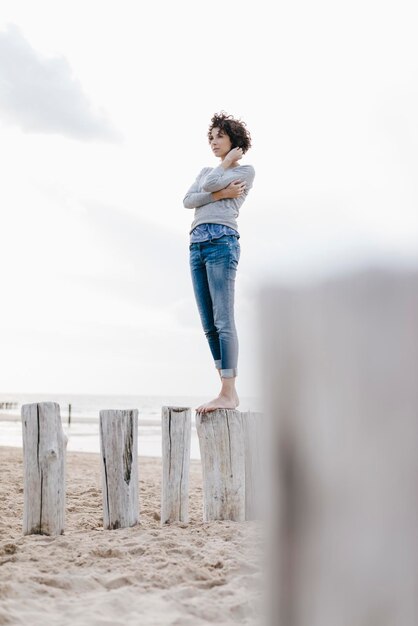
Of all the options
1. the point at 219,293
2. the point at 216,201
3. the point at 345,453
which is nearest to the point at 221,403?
the point at 219,293

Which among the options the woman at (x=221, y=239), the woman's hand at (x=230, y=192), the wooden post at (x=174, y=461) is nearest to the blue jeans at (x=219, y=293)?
the woman at (x=221, y=239)

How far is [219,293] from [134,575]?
7.07 ft

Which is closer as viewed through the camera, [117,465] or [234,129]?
[117,465]

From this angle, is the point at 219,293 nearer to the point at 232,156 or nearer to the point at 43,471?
the point at 232,156

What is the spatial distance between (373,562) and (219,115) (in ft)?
13.4

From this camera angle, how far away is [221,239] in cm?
483

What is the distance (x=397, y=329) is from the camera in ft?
5.54

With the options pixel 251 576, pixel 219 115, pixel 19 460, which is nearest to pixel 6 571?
pixel 251 576

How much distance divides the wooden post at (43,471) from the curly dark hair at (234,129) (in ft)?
7.92

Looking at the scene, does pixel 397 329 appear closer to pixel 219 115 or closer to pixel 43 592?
pixel 43 592

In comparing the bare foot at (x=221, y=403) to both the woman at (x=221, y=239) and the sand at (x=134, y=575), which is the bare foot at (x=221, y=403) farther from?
the sand at (x=134, y=575)

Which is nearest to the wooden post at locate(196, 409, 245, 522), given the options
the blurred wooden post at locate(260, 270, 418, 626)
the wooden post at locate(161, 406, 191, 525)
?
the wooden post at locate(161, 406, 191, 525)

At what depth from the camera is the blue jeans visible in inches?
187

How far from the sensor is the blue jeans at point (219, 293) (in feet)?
15.6
